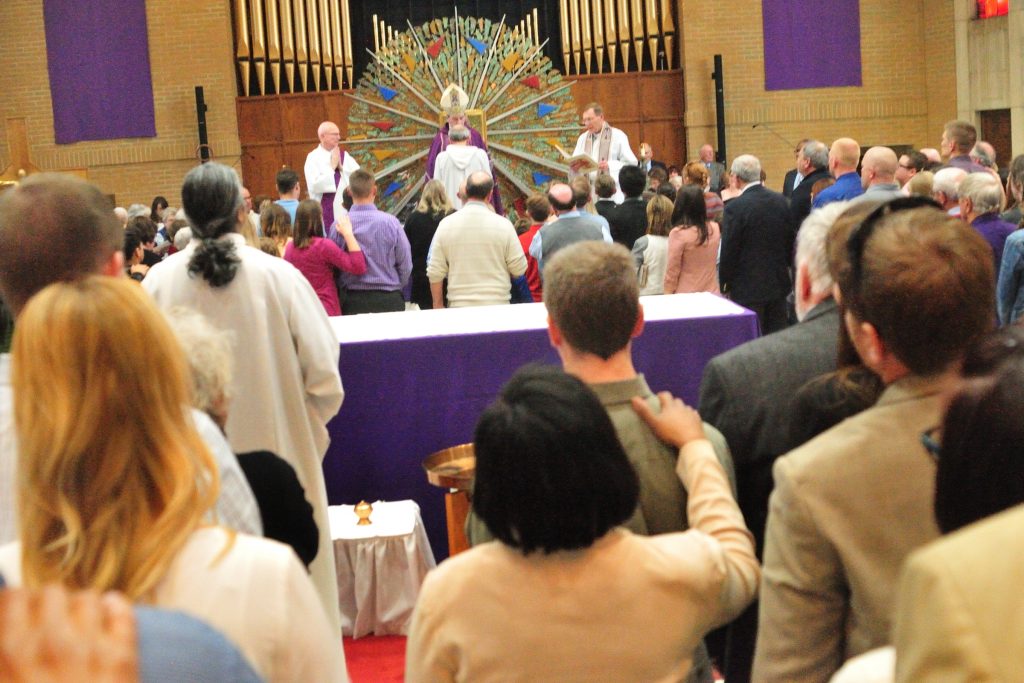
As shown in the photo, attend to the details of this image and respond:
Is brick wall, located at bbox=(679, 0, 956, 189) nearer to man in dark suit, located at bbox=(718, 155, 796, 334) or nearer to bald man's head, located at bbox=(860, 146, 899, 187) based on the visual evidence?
man in dark suit, located at bbox=(718, 155, 796, 334)

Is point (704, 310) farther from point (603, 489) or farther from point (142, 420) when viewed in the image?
point (142, 420)

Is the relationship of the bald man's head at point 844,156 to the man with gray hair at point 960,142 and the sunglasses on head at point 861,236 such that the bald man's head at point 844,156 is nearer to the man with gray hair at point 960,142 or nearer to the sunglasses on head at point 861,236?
A: the man with gray hair at point 960,142

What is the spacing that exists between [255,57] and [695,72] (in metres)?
5.40

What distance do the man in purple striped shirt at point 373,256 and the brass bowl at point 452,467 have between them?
2793 millimetres

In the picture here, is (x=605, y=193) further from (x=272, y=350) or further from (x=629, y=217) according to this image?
(x=272, y=350)

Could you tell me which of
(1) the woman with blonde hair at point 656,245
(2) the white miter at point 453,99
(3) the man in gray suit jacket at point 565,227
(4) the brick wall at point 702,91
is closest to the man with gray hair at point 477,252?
(3) the man in gray suit jacket at point 565,227

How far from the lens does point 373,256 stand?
7184mm

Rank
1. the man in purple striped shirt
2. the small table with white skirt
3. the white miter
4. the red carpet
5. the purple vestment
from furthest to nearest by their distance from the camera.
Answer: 1. the white miter
2. the purple vestment
3. the man in purple striped shirt
4. the small table with white skirt
5. the red carpet

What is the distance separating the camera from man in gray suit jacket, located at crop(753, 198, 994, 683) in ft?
6.21

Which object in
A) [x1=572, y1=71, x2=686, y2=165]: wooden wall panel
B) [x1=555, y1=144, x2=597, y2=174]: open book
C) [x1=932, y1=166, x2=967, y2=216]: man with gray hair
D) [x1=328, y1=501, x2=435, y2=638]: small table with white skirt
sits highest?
[x1=572, y1=71, x2=686, y2=165]: wooden wall panel

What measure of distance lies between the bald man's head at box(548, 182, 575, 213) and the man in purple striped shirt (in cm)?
87

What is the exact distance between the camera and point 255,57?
16.0m

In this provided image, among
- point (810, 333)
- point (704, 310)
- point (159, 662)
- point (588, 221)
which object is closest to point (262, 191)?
point (588, 221)

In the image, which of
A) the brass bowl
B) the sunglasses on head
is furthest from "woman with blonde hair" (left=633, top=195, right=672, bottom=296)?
the sunglasses on head
